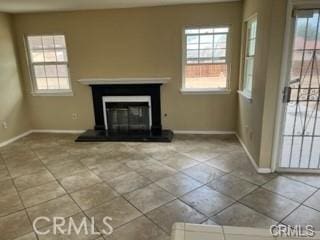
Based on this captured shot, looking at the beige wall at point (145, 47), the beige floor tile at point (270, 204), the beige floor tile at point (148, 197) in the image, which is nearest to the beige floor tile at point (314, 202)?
the beige floor tile at point (270, 204)

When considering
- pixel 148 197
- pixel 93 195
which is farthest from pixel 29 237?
pixel 148 197

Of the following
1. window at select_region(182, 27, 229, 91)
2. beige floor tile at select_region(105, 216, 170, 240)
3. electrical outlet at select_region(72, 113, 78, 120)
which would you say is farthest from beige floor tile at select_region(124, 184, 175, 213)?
electrical outlet at select_region(72, 113, 78, 120)

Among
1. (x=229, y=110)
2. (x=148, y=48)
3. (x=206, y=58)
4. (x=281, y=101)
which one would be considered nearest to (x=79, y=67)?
(x=148, y=48)

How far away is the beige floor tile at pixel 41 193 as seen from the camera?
8.92 feet

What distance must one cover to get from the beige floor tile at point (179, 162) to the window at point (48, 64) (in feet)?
8.94

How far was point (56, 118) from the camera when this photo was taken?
5.23m

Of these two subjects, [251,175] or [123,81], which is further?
[123,81]

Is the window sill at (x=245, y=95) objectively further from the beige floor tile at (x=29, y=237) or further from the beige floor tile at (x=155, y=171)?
the beige floor tile at (x=29, y=237)

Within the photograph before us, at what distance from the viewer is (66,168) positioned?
353cm

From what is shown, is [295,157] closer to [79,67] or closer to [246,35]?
[246,35]

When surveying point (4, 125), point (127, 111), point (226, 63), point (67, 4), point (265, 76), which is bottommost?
point (4, 125)

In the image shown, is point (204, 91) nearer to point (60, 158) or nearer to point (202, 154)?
point (202, 154)

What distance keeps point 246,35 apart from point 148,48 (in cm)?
178

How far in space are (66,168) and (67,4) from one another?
2666 millimetres
